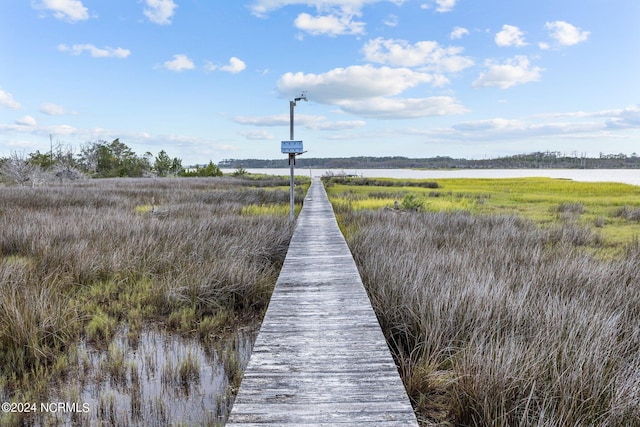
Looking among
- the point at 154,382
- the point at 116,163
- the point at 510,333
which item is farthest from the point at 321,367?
the point at 116,163

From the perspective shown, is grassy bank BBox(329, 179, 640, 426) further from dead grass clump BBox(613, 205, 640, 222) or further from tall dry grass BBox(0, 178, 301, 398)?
dead grass clump BBox(613, 205, 640, 222)

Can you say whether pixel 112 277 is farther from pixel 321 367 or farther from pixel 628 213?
pixel 628 213

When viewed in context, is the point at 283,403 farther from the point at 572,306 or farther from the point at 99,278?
the point at 99,278

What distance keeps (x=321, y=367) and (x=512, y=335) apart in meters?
1.84

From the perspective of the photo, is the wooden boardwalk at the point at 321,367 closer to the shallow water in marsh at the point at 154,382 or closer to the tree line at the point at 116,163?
the shallow water in marsh at the point at 154,382

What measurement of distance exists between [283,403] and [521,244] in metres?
8.40

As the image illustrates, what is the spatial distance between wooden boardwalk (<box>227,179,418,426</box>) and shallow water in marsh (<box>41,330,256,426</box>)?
618 mm

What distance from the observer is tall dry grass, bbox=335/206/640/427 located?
2762mm

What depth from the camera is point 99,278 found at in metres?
6.45

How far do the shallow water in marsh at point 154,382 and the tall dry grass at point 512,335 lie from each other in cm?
178

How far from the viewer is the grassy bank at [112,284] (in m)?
4.02

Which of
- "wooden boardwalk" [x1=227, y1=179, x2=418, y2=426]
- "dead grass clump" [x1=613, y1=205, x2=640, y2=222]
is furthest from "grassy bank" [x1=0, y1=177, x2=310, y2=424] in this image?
"dead grass clump" [x1=613, y1=205, x2=640, y2=222]

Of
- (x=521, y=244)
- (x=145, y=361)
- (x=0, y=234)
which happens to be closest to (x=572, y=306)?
(x=145, y=361)

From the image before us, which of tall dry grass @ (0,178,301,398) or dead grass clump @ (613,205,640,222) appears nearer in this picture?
tall dry grass @ (0,178,301,398)
